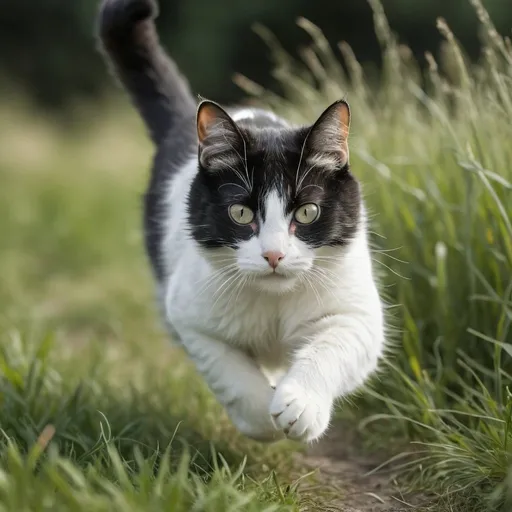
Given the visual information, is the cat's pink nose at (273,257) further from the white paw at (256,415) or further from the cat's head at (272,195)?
the white paw at (256,415)

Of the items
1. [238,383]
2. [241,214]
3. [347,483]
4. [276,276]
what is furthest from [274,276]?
[347,483]

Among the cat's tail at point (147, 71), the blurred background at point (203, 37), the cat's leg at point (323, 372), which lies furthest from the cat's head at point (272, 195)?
the blurred background at point (203, 37)

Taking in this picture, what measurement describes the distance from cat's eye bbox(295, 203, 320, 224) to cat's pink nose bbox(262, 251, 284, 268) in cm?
14

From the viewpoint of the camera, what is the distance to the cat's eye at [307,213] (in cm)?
202

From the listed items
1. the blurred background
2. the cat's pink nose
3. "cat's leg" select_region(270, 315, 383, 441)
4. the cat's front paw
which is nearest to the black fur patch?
the cat's pink nose

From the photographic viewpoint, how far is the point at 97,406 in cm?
242

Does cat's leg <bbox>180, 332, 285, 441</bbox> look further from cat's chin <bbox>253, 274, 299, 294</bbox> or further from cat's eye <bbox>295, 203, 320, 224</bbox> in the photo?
cat's eye <bbox>295, 203, 320, 224</bbox>

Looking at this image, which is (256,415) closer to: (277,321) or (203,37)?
(277,321)

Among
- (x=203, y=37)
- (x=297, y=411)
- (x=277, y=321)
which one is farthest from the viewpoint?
(x=203, y=37)

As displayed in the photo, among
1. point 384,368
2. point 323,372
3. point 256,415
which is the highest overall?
point 323,372

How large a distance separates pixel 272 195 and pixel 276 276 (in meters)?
0.19

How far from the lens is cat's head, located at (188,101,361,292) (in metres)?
1.98

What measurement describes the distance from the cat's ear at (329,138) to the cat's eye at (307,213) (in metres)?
0.11

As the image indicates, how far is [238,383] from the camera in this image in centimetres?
206
